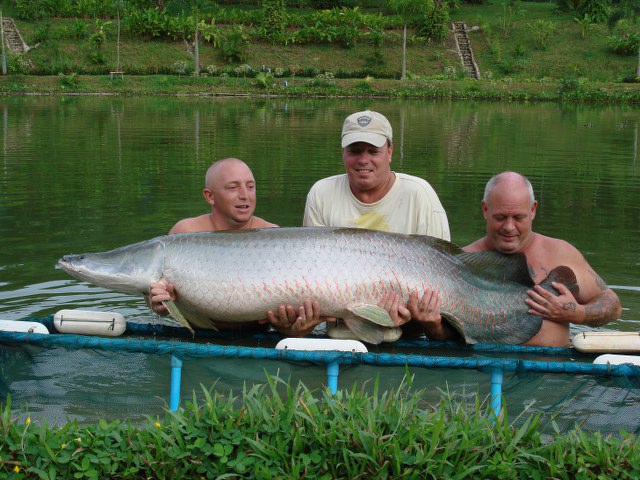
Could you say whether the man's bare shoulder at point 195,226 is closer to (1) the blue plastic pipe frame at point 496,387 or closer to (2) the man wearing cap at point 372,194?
(2) the man wearing cap at point 372,194

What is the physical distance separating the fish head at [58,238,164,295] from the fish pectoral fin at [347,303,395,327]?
1.12 m

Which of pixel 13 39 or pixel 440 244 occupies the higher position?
pixel 13 39

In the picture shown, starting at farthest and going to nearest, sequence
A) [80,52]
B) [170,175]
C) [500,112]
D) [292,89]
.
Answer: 1. [80,52]
2. [292,89]
3. [500,112]
4. [170,175]

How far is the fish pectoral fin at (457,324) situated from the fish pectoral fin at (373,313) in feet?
1.07

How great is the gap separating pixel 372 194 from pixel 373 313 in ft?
3.43

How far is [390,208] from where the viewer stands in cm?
490

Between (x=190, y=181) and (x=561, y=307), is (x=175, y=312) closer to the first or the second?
(x=561, y=307)

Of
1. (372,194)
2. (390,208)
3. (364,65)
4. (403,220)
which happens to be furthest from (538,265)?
(364,65)

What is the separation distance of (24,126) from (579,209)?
53.0 feet

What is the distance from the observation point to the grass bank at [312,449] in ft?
9.41

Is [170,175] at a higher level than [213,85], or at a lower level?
lower

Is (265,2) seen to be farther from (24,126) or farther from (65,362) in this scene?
(65,362)

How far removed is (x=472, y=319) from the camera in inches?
168

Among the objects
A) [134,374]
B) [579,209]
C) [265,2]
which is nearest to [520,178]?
[134,374]
